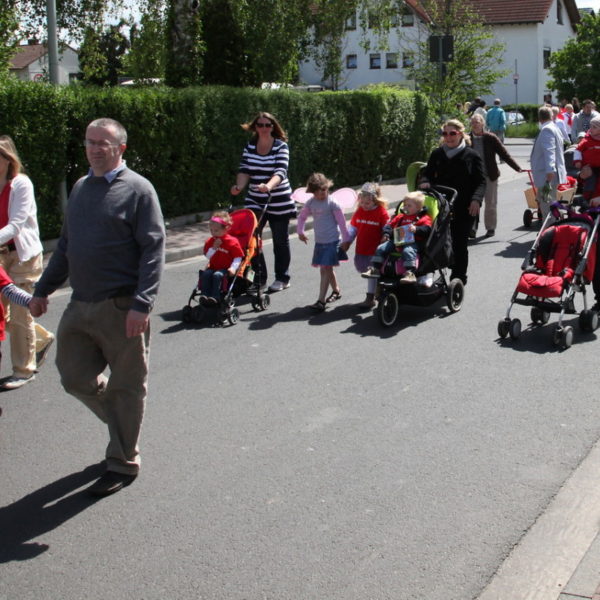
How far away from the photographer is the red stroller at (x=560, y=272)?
8141mm

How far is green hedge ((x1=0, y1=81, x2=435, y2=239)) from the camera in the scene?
13.4 m

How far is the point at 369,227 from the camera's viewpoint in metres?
9.70

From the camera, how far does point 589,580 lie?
4.12 metres

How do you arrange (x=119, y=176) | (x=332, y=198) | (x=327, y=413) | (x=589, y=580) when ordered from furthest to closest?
(x=332, y=198)
(x=327, y=413)
(x=119, y=176)
(x=589, y=580)

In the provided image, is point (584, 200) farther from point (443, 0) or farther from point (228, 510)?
point (443, 0)

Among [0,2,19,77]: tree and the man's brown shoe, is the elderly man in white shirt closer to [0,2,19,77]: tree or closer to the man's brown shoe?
the man's brown shoe

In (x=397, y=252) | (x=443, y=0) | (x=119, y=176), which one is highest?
(x=443, y=0)

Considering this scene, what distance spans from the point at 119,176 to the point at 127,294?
24.4 inches

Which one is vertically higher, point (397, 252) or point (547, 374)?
point (397, 252)

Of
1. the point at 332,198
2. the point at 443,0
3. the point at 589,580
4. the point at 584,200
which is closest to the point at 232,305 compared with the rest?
the point at 332,198

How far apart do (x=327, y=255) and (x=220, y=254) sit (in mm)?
1110

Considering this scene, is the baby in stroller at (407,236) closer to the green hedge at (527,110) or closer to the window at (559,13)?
the green hedge at (527,110)

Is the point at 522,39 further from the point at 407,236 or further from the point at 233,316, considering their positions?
the point at 233,316

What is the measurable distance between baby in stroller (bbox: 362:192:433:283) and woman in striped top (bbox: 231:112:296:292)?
169 centimetres
